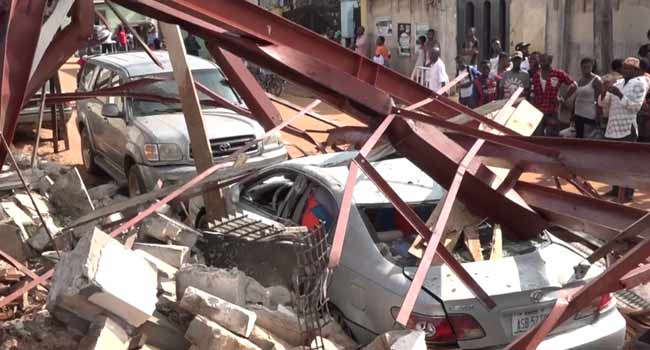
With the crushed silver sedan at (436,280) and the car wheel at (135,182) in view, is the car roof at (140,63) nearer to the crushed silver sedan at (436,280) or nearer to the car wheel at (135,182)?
the car wheel at (135,182)

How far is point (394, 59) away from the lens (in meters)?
25.3

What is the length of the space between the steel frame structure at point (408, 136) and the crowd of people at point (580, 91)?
4.16 meters

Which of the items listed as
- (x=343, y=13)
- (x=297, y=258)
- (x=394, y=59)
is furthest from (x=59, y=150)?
(x=343, y=13)

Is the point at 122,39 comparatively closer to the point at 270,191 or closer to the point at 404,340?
the point at 270,191

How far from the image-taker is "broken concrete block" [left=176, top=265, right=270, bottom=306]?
205 inches

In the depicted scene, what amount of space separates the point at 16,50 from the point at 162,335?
1932mm

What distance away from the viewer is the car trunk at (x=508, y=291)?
476cm

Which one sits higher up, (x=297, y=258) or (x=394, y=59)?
(x=297, y=258)

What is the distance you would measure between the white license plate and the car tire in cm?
901

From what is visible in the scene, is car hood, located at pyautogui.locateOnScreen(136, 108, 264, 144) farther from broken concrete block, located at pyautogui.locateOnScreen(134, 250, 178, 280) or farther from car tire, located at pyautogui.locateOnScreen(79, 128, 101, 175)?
broken concrete block, located at pyautogui.locateOnScreen(134, 250, 178, 280)

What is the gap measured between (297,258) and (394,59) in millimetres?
20660

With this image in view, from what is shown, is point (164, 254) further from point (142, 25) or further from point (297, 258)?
point (142, 25)

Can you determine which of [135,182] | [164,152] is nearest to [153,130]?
[164,152]

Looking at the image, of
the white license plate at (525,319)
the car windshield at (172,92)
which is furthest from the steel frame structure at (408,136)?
the car windshield at (172,92)
